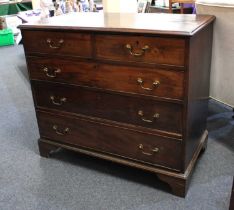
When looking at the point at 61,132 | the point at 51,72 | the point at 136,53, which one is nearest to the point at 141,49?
the point at 136,53

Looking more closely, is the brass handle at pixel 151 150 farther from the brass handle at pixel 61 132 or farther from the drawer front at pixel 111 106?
the brass handle at pixel 61 132

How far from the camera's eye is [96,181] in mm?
1688

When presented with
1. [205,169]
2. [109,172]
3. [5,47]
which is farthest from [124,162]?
[5,47]

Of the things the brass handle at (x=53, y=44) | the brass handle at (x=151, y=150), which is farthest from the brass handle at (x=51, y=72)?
the brass handle at (x=151, y=150)

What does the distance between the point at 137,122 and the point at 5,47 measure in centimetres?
A: 396

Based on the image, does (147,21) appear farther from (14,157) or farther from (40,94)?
(14,157)

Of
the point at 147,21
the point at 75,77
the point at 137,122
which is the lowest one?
the point at 137,122

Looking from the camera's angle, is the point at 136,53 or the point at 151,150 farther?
the point at 151,150

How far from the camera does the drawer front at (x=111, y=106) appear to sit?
1416mm

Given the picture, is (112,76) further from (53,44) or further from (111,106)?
(53,44)

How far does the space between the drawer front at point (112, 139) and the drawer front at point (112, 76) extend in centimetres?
23

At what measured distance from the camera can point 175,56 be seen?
1274mm

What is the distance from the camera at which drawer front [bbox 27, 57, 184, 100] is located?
1.34m

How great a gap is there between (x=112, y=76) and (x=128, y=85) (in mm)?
89
